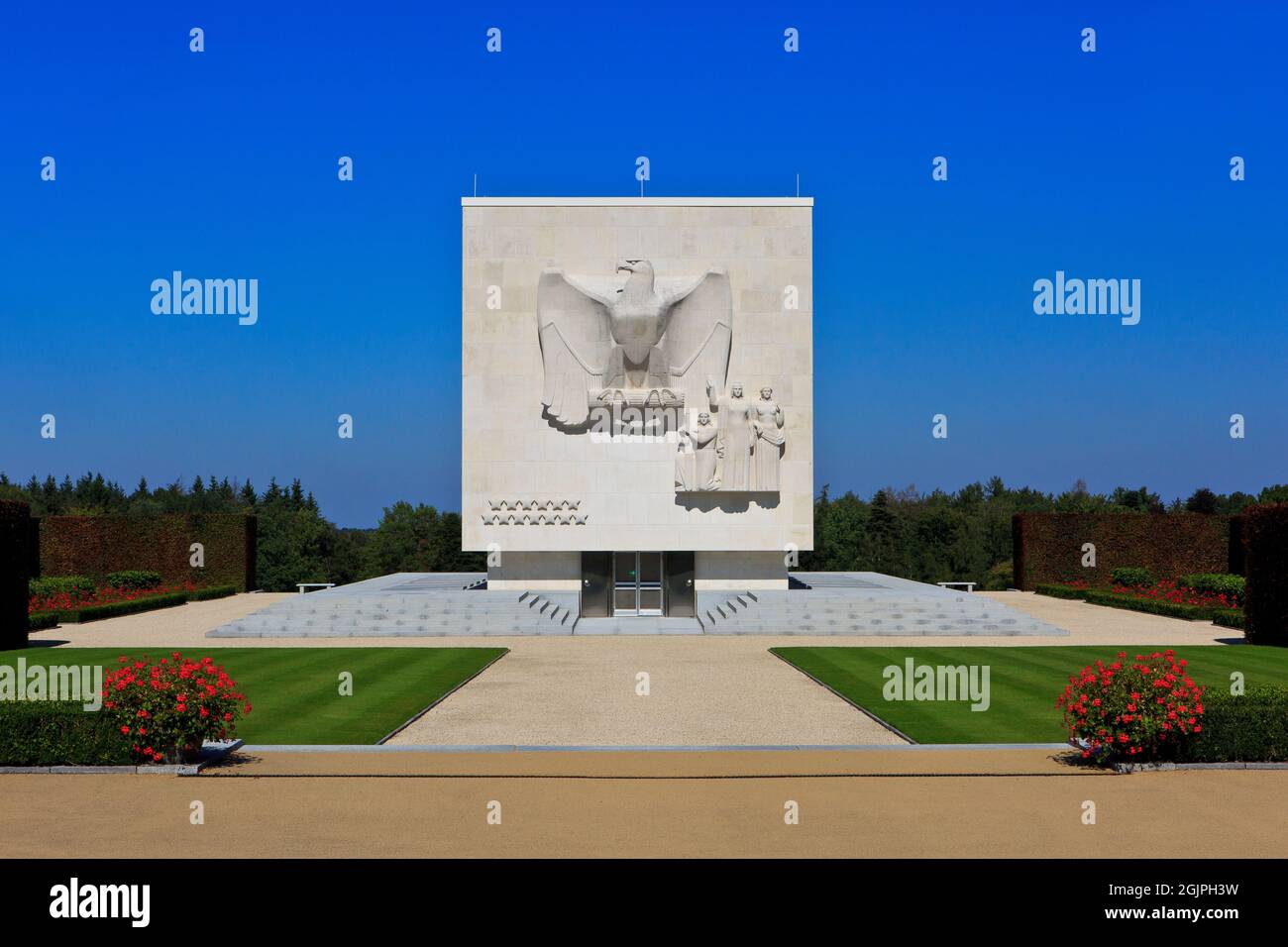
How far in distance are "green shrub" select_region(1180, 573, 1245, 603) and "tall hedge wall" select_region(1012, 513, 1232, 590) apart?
889 centimetres

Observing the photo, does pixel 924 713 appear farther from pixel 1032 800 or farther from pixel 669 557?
pixel 669 557

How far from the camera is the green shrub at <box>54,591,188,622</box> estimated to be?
41312 mm

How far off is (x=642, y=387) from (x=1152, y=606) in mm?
22161

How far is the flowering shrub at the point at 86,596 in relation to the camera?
42.3m

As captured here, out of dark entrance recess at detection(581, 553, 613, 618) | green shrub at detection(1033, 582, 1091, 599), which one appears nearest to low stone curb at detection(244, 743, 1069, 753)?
dark entrance recess at detection(581, 553, 613, 618)

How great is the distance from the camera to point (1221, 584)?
43.8 metres

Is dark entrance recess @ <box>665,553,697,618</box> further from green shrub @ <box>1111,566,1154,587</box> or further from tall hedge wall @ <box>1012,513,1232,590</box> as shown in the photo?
tall hedge wall @ <box>1012,513,1232,590</box>

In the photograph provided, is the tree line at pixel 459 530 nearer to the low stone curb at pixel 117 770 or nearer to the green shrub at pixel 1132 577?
the green shrub at pixel 1132 577

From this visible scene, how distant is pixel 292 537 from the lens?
230ft

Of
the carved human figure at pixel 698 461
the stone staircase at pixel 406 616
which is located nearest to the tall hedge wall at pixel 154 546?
the stone staircase at pixel 406 616

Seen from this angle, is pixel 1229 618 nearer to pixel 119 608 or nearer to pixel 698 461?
pixel 698 461

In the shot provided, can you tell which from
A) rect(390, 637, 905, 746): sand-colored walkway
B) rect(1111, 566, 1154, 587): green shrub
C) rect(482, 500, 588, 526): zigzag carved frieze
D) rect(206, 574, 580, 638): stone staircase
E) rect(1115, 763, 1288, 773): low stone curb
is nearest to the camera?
rect(1115, 763, 1288, 773): low stone curb
